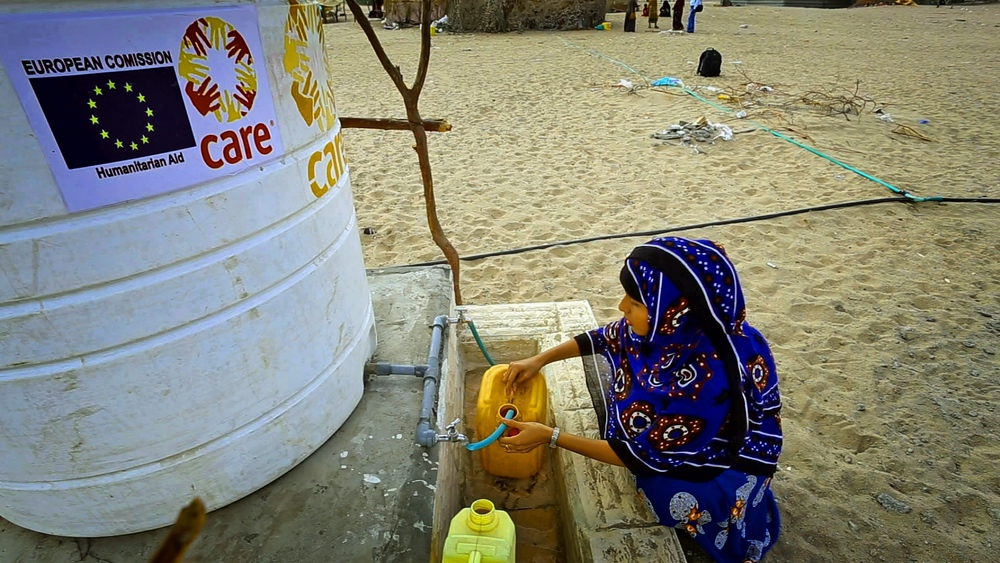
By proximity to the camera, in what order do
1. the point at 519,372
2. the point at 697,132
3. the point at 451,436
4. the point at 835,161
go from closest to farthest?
the point at 451,436 → the point at 519,372 → the point at 835,161 → the point at 697,132

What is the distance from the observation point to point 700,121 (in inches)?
271

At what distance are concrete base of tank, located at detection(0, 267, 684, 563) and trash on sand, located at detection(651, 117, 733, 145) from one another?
5165 millimetres

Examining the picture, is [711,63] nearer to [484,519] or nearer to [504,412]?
[504,412]

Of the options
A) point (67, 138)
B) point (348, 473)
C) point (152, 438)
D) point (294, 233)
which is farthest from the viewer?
point (348, 473)

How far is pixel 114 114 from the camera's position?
1.11m

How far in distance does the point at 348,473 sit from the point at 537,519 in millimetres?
998

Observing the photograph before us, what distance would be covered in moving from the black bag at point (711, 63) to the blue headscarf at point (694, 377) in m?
9.82

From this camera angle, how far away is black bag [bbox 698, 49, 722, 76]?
398 inches

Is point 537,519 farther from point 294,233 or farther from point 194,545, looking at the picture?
point 294,233

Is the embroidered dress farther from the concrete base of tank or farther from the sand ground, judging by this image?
the sand ground

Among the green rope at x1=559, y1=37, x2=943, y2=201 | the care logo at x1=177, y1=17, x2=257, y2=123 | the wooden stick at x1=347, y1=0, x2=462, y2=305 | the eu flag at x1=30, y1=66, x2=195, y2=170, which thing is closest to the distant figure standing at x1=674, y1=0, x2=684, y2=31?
the green rope at x1=559, y1=37, x2=943, y2=201

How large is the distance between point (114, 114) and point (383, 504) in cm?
124

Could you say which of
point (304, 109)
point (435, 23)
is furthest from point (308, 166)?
point (435, 23)

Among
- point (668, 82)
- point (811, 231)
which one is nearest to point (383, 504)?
point (811, 231)
